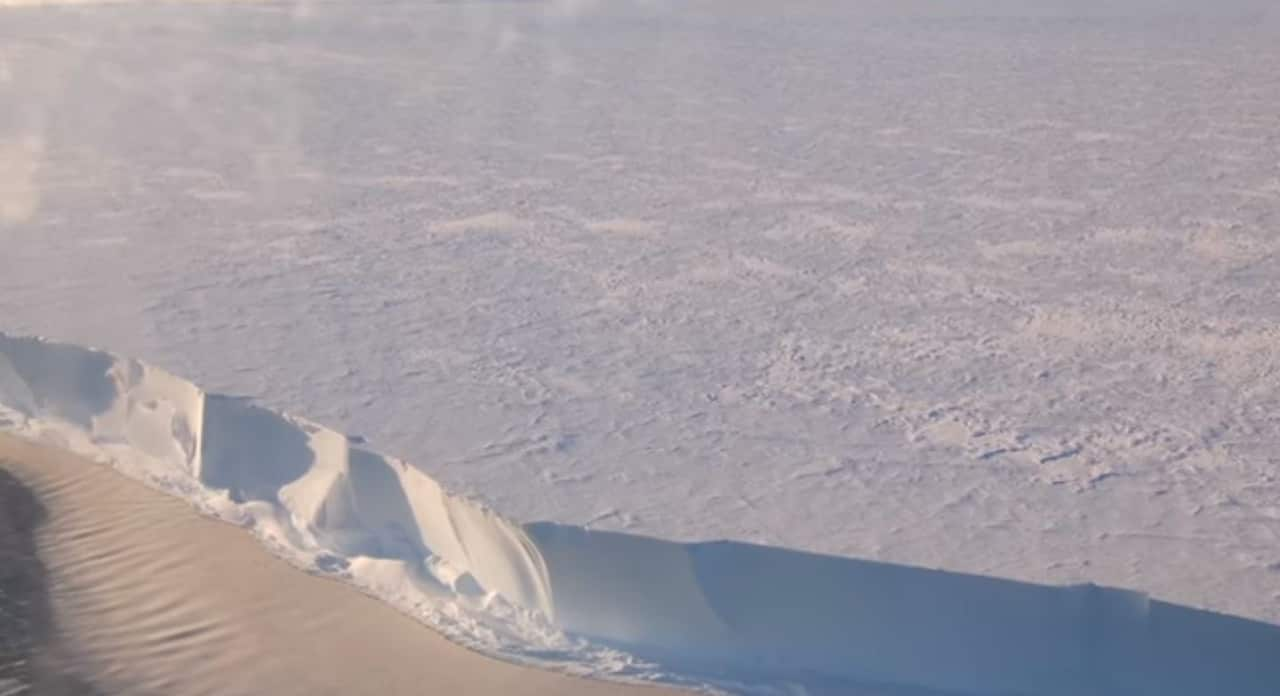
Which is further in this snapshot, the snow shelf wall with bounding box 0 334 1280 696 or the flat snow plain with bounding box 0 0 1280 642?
the flat snow plain with bounding box 0 0 1280 642

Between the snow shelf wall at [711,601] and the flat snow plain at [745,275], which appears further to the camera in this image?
the flat snow plain at [745,275]

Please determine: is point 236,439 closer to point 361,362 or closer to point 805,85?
point 361,362

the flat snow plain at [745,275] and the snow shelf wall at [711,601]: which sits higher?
the flat snow plain at [745,275]

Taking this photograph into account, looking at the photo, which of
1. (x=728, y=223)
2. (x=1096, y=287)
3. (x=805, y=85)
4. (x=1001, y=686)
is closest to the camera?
(x=1001, y=686)

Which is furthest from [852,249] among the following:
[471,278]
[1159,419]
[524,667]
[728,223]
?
[524,667]

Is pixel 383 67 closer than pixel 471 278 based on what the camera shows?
No
